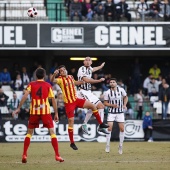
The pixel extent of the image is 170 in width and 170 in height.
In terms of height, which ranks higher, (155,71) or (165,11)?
(165,11)

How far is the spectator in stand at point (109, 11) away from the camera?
1330 inches

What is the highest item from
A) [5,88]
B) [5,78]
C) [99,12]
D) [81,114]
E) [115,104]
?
[99,12]

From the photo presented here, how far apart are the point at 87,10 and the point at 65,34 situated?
1707 millimetres

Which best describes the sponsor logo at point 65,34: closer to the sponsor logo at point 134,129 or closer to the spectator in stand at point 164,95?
the spectator in stand at point 164,95

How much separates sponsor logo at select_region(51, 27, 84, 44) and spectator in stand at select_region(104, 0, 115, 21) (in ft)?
4.81

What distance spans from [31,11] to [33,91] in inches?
419

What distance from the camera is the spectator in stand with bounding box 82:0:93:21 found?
3397 centimetres

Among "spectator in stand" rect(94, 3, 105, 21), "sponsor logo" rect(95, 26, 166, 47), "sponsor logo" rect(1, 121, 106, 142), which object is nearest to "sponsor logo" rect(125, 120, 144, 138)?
"sponsor logo" rect(1, 121, 106, 142)

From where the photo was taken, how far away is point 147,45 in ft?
111

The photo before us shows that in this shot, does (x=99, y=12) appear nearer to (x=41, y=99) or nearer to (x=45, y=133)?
(x=45, y=133)

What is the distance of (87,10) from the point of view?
112 feet

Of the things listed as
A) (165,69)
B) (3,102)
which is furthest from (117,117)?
(165,69)

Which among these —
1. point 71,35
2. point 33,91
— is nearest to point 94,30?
point 71,35

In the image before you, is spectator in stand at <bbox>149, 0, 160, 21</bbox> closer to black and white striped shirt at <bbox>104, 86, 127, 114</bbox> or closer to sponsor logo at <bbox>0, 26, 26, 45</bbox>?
sponsor logo at <bbox>0, 26, 26, 45</bbox>
